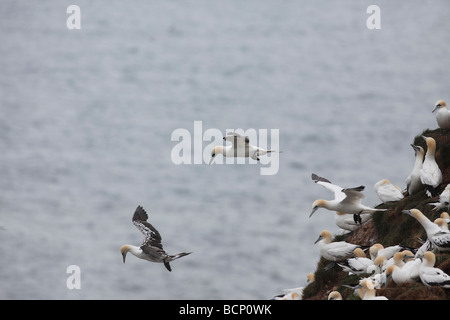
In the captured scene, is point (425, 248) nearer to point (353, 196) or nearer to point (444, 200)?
point (444, 200)

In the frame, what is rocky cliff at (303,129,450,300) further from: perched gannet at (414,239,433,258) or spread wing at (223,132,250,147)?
spread wing at (223,132,250,147)

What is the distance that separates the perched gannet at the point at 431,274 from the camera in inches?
580

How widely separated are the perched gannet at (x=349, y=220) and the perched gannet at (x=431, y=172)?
156cm

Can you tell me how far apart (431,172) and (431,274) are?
472 cm

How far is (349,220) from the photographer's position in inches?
806

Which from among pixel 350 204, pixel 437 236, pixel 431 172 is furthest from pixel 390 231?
pixel 437 236

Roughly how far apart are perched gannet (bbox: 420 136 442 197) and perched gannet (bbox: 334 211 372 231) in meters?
1.56

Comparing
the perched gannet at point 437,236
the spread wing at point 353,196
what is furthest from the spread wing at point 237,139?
the perched gannet at point 437,236

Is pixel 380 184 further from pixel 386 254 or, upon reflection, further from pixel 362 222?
pixel 386 254

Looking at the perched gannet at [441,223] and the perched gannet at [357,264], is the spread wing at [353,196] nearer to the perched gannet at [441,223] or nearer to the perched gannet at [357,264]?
the perched gannet at [357,264]

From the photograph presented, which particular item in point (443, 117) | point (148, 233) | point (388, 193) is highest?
point (443, 117)

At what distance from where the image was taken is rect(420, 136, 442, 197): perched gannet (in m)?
19.0

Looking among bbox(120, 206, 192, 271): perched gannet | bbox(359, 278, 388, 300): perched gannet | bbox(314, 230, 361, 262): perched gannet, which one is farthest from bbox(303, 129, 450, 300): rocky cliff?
bbox(120, 206, 192, 271): perched gannet
